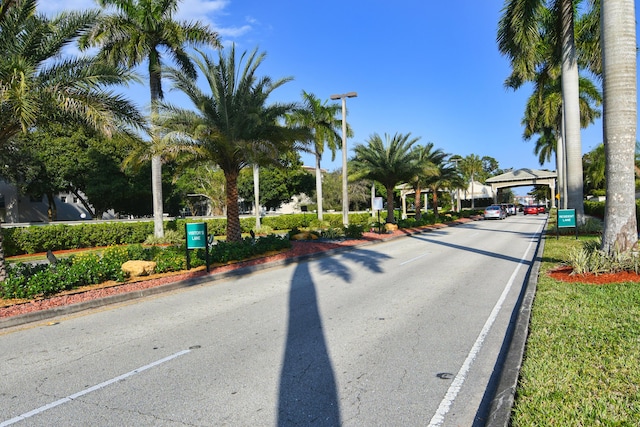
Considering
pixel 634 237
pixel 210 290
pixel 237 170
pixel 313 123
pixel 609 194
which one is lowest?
pixel 210 290

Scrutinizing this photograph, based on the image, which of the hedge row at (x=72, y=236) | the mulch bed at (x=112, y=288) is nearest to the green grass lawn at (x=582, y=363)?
the mulch bed at (x=112, y=288)

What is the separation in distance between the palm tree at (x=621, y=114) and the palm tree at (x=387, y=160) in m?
18.8

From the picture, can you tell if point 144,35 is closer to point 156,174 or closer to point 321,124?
point 156,174

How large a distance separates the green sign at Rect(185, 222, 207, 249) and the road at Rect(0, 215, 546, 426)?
2314 mm

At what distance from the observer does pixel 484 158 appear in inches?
5059

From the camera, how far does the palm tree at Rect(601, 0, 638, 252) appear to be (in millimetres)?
8805

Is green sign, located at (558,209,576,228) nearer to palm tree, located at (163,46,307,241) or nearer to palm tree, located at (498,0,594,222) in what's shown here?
palm tree, located at (498,0,594,222)

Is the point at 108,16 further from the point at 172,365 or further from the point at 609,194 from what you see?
the point at 609,194

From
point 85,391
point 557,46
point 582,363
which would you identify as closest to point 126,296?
point 85,391

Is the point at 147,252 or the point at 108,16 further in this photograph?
the point at 108,16

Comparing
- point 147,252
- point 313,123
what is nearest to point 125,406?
point 147,252

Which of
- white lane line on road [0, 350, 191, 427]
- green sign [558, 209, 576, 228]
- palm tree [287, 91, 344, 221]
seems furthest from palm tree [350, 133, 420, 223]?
white lane line on road [0, 350, 191, 427]

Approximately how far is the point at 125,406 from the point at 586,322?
576 cm

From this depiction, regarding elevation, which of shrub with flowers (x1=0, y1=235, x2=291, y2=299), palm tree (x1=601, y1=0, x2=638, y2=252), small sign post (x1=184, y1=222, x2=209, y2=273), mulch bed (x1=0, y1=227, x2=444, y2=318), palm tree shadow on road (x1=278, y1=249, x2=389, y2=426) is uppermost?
palm tree (x1=601, y1=0, x2=638, y2=252)
